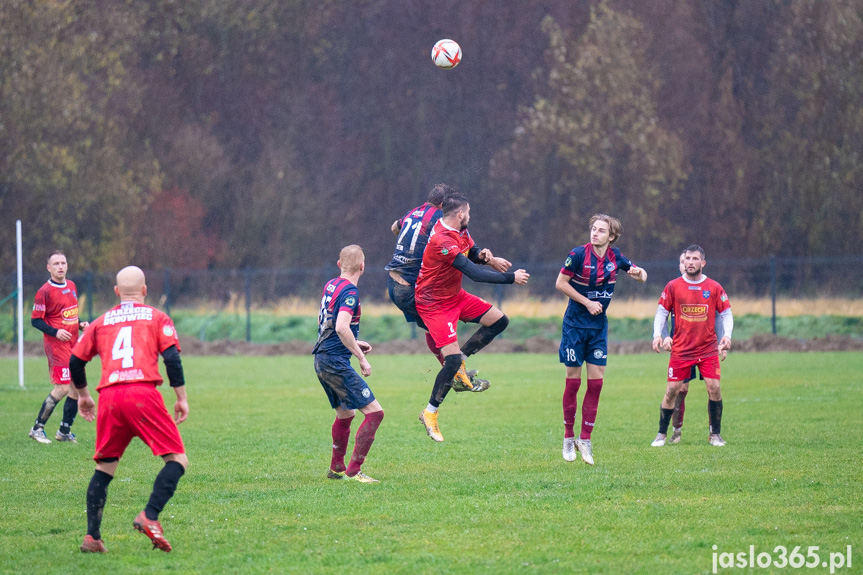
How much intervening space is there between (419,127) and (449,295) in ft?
134

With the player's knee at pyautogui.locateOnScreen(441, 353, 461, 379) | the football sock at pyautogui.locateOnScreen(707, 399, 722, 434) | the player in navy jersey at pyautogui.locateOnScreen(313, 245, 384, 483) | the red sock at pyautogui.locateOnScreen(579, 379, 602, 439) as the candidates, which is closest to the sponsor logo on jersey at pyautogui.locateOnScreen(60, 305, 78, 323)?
the player in navy jersey at pyautogui.locateOnScreen(313, 245, 384, 483)

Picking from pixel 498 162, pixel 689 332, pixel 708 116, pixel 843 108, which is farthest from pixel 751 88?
pixel 689 332

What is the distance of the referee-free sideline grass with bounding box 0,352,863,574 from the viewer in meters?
6.19

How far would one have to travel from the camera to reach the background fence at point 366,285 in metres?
32.8

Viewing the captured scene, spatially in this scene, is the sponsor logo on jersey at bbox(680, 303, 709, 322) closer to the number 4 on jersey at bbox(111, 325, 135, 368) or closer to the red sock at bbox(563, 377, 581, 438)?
the red sock at bbox(563, 377, 581, 438)

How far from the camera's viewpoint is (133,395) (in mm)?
6312

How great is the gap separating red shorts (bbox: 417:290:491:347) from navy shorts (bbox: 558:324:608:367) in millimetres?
927

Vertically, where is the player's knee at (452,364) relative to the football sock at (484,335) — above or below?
below

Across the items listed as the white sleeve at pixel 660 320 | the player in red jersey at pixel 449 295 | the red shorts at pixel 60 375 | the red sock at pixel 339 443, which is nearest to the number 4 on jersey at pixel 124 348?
the red sock at pixel 339 443

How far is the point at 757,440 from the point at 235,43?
4217 cm

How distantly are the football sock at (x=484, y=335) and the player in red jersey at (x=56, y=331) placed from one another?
16.4 feet

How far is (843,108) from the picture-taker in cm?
4084

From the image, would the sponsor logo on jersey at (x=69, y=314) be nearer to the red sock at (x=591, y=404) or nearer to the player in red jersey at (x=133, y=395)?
the player in red jersey at (x=133, y=395)

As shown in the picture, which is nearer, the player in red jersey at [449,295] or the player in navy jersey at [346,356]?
the player in navy jersey at [346,356]
